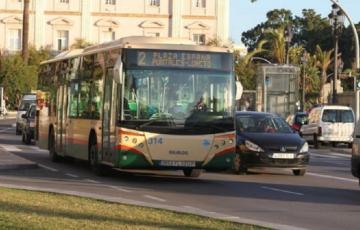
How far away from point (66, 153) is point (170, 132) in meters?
5.75

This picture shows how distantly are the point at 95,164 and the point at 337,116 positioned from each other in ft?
65.6

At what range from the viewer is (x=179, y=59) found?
18.4 meters

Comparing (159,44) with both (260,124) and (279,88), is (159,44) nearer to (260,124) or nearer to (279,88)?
(260,124)

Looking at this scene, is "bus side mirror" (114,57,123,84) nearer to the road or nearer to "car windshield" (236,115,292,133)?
the road

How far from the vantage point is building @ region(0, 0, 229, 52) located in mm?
103625

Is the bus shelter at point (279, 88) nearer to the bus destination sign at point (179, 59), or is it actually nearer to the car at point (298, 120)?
the car at point (298, 120)

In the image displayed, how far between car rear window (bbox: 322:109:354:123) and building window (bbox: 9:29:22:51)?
235ft

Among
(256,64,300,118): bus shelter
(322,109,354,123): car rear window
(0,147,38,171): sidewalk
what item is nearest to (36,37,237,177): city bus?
(0,147,38,171): sidewalk

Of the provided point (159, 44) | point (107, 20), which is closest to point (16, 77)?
point (107, 20)

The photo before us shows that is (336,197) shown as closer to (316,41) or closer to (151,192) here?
(151,192)

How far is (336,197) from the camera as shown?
1634 cm

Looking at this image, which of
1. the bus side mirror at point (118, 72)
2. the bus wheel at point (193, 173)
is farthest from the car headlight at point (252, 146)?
the bus side mirror at point (118, 72)

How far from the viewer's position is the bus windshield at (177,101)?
1791 cm

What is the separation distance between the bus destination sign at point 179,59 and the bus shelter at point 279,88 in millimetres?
27993
